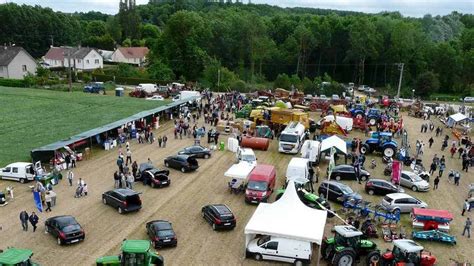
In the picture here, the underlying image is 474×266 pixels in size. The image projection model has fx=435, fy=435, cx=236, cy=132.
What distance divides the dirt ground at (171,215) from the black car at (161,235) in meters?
0.31

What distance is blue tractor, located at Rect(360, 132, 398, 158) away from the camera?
3131 centimetres

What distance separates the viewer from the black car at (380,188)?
78.4 feet

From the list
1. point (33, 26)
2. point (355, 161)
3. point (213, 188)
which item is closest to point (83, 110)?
point (213, 188)

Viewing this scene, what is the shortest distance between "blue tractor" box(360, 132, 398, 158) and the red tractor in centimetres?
1596

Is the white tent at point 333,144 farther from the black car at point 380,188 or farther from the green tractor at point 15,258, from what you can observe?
the green tractor at point 15,258

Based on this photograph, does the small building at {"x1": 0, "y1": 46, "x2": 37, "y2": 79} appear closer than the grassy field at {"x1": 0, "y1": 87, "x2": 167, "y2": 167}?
No

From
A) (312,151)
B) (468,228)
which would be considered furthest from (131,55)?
(468,228)

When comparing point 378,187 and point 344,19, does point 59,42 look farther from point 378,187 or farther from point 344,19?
point 378,187

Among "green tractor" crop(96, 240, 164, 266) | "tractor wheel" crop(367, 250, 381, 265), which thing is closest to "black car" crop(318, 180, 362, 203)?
"tractor wheel" crop(367, 250, 381, 265)

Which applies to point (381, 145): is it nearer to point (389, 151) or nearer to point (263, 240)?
point (389, 151)

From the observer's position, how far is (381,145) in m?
31.9

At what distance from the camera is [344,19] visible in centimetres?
8925

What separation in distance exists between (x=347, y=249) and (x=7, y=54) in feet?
231

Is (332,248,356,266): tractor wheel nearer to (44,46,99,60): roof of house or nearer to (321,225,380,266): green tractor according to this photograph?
(321,225,380,266): green tractor
